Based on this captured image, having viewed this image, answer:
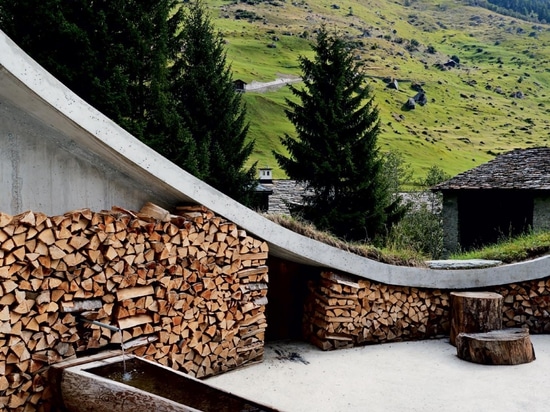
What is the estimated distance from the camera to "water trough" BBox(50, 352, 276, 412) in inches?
182

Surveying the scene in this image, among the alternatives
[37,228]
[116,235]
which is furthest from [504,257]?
[37,228]

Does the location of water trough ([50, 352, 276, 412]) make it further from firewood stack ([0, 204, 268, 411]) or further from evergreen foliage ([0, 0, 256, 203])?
evergreen foliage ([0, 0, 256, 203])

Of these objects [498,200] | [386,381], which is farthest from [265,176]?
[386,381]

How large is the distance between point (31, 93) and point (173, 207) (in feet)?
7.32

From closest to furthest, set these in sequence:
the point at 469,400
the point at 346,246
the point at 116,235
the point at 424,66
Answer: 1. the point at 116,235
2. the point at 469,400
3. the point at 346,246
4. the point at 424,66

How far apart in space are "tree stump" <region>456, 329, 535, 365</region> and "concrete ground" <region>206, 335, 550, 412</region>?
0.10 m

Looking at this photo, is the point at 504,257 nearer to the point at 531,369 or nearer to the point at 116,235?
the point at 531,369

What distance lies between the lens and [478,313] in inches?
330

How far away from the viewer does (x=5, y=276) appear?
16.3ft

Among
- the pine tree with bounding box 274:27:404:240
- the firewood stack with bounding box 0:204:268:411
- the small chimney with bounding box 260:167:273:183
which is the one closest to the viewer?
the firewood stack with bounding box 0:204:268:411

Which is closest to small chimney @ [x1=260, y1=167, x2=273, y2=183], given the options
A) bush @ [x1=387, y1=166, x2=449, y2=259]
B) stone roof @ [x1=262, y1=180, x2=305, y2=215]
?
stone roof @ [x1=262, y1=180, x2=305, y2=215]

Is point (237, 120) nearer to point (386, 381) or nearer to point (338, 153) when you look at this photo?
point (338, 153)

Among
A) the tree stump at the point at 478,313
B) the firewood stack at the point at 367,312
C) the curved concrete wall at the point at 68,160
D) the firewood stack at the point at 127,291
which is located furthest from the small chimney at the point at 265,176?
the curved concrete wall at the point at 68,160

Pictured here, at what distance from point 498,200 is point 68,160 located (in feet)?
52.9
